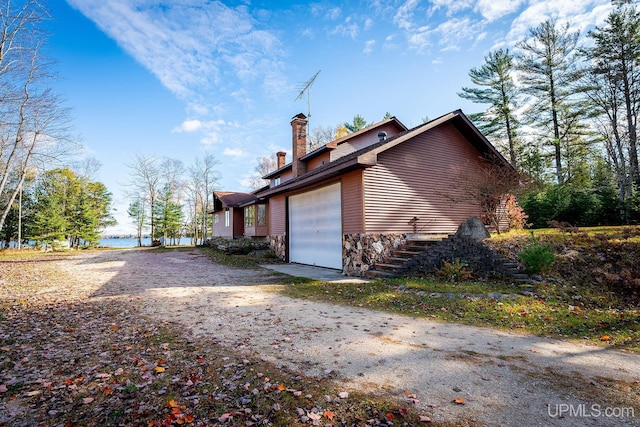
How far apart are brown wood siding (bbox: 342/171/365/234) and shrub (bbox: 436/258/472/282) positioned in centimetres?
266

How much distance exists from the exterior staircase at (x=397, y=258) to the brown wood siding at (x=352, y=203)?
4.26 feet

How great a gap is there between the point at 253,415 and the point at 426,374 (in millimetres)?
1735

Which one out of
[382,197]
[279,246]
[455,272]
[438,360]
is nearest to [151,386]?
[438,360]

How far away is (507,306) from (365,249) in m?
4.48

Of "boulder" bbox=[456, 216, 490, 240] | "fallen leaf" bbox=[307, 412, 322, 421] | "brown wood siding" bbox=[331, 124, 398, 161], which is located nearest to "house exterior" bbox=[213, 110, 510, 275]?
"boulder" bbox=[456, 216, 490, 240]

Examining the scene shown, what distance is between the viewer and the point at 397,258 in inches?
367

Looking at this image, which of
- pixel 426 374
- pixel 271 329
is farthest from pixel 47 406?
pixel 426 374

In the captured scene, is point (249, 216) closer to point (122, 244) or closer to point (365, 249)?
point (365, 249)

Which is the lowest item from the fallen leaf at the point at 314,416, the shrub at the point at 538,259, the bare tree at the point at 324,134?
the fallen leaf at the point at 314,416

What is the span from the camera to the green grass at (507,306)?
4391mm

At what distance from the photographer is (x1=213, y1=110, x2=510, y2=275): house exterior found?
9578 mm

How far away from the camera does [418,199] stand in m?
10.8

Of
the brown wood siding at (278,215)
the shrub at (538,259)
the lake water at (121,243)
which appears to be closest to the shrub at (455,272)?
the shrub at (538,259)

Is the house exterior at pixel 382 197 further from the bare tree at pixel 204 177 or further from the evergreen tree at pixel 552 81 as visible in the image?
the bare tree at pixel 204 177
